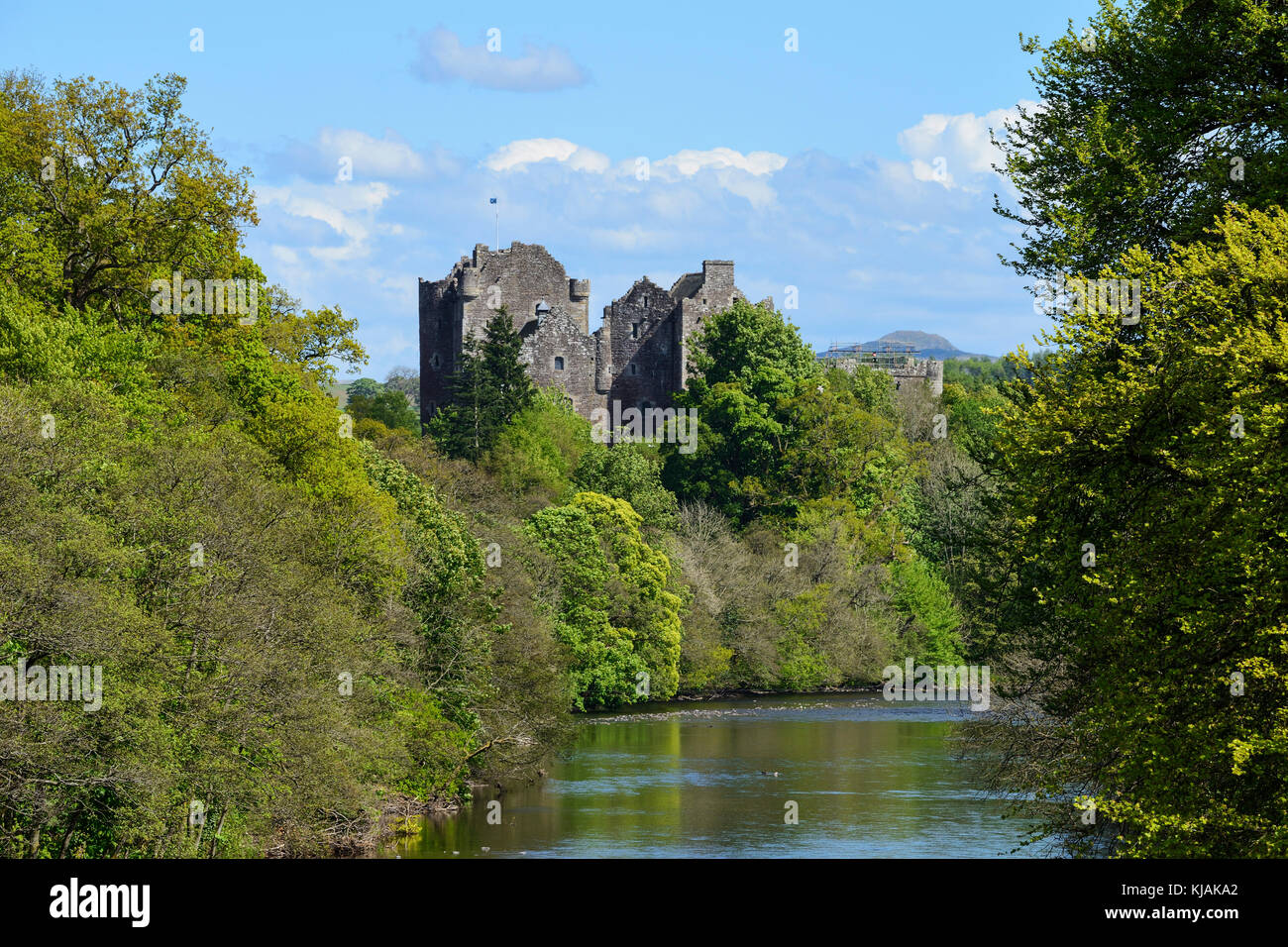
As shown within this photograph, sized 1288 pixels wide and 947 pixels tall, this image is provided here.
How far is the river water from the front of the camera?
36.2 metres

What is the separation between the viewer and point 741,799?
42969 millimetres

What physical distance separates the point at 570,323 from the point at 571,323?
0.14 meters

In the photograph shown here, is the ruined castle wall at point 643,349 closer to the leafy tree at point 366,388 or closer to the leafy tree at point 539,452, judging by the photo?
the leafy tree at point 539,452

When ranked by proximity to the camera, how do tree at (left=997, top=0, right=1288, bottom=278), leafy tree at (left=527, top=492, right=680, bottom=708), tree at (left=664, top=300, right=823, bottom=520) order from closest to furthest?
tree at (left=997, top=0, right=1288, bottom=278) → leafy tree at (left=527, top=492, right=680, bottom=708) → tree at (left=664, top=300, right=823, bottom=520)

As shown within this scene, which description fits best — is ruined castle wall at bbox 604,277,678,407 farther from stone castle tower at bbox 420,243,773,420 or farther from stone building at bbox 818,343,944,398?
stone building at bbox 818,343,944,398

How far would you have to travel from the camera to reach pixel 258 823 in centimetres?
2930

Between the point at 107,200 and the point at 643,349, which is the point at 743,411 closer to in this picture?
the point at 643,349

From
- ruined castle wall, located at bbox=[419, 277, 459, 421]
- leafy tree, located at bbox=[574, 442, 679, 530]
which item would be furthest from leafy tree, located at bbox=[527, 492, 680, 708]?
ruined castle wall, located at bbox=[419, 277, 459, 421]

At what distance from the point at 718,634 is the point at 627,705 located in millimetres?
7744

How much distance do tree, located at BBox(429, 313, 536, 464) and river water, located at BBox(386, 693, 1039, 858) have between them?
67.2 ft

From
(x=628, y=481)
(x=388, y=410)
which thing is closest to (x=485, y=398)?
(x=628, y=481)

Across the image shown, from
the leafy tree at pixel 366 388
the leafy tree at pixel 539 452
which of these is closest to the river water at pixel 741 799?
the leafy tree at pixel 539 452

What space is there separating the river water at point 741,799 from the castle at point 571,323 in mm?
39876
